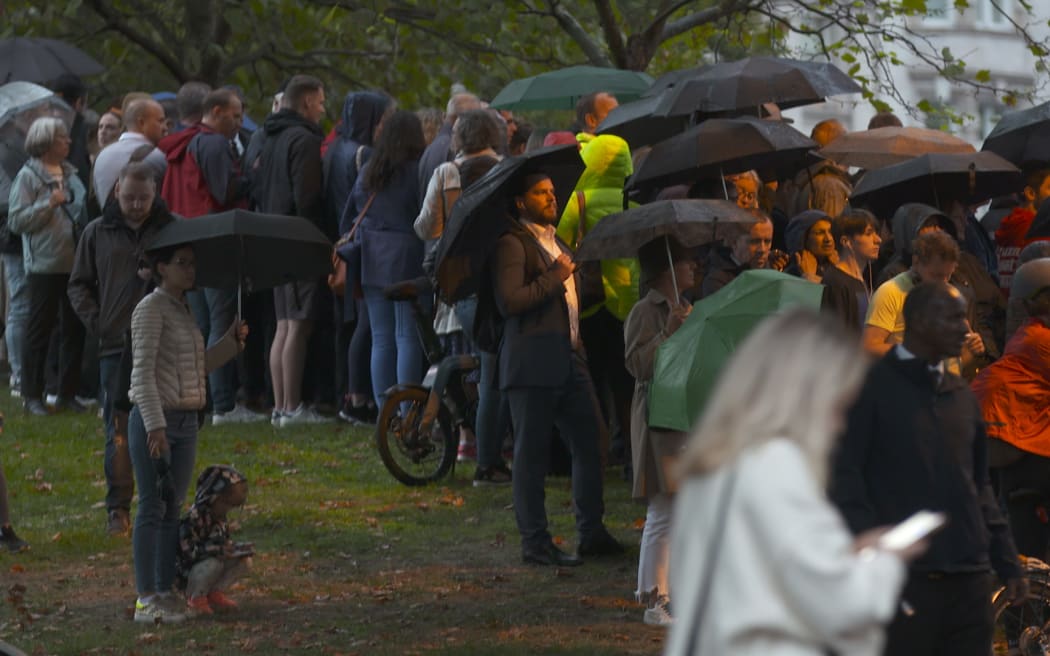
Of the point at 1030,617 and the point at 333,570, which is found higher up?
the point at 333,570

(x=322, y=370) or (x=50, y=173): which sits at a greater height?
(x=50, y=173)

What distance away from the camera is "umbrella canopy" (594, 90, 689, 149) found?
48.2 ft

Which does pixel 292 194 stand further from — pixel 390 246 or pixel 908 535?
pixel 908 535

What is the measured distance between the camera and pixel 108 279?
12.4 metres

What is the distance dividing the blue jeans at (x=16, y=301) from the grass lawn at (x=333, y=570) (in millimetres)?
2149

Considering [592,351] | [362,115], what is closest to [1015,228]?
[592,351]

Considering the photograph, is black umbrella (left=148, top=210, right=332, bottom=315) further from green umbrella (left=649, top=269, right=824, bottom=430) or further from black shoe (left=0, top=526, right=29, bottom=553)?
green umbrella (left=649, top=269, right=824, bottom=430)

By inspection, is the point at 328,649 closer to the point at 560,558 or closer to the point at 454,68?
the point at 560,558

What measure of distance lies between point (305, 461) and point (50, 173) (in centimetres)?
366

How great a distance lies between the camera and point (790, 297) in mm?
9219

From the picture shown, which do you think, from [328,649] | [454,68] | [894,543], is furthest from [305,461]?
[454,68]

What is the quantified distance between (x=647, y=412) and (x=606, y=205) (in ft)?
10.1

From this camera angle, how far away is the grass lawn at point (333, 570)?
994cm

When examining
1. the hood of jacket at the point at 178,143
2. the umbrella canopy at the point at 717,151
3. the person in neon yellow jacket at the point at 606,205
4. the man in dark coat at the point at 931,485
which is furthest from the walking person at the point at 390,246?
the man in dark coat at the point at 931,485
